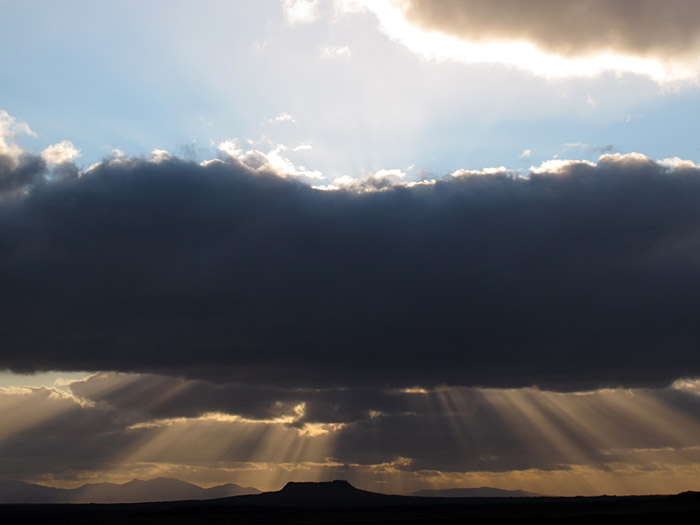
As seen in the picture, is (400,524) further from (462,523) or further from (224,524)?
(224,524)

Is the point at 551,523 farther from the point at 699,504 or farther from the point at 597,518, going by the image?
the point at 699,504

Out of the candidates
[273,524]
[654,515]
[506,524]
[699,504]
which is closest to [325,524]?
[273,524]

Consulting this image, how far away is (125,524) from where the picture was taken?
648 feet

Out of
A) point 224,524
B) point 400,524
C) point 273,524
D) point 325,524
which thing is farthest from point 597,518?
point 224,524

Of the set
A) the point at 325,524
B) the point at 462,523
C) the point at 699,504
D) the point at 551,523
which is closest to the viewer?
the point at 551,523

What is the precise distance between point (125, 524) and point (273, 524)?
41.0 meters

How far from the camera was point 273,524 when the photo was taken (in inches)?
7613

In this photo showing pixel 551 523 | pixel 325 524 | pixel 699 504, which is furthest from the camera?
pixel 699 504

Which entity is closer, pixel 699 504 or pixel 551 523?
pixel 551 523

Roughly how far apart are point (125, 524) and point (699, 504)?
Result: 6051 inches

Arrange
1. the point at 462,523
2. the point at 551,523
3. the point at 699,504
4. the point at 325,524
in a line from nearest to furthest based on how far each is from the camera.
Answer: the point at 551,523 → the point at 462,523 → the point at 325,524 → the point at 699,504

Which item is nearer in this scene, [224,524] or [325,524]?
[325,524]

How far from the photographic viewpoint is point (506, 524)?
500ft

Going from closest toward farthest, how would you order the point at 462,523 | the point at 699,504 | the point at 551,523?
the point at 551,523
the point at 462,523
the point at 699,504
